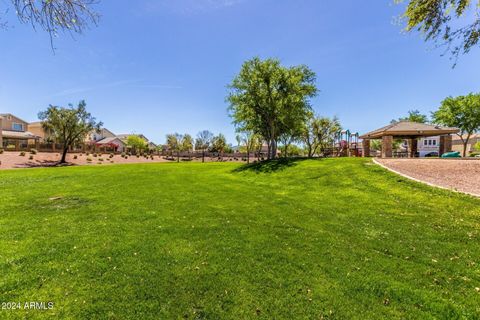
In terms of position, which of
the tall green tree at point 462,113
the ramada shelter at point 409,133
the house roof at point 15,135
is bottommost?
the ramada shelter at point 409,133

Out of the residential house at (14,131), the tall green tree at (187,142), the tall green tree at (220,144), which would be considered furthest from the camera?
the tall green tree at (187,142)

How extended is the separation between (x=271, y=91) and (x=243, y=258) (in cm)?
2362

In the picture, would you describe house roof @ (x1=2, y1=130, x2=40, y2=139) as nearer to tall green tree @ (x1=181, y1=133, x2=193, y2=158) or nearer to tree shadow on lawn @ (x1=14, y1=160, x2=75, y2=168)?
tree shadow on lawn @ (x1=14, y1=160, x2=75, y2=168)

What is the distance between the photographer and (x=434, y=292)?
4398mm

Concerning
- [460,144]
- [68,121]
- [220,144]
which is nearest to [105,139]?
[220,144]

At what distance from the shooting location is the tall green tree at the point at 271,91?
85.9 ft

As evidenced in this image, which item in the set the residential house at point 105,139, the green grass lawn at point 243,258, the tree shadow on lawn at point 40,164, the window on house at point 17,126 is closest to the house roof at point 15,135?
the window on house at point 17,126

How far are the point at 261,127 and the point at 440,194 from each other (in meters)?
21.4

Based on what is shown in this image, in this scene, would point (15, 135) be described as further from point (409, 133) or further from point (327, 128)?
point (409, 133)

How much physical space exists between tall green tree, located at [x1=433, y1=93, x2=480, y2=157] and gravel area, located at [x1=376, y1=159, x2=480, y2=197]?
92.6 ft

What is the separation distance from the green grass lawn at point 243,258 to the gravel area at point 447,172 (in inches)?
72.0

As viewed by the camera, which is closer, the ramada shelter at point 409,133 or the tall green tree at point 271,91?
the ramada shelter at point 409,133

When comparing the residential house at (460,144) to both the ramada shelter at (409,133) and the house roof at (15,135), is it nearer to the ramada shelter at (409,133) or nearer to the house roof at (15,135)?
the ramada shelter at (409,133)

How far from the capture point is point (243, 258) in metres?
5.51
